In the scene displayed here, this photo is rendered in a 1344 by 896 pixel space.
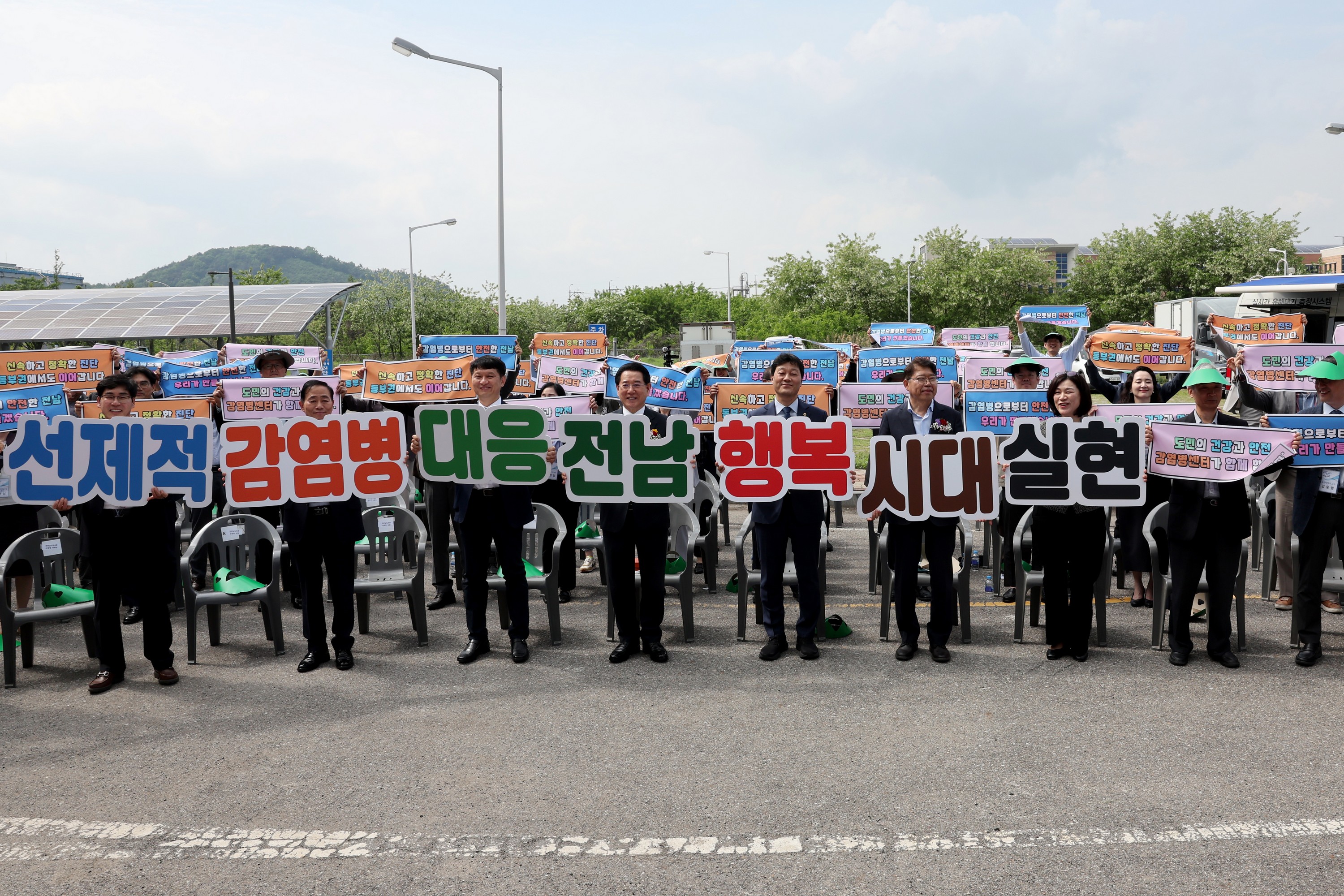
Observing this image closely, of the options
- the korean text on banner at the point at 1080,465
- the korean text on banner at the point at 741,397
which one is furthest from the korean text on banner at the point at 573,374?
the korean text on banner at the point at 1080,465

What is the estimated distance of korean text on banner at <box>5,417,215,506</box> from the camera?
636cm

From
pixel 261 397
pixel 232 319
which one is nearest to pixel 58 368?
pixel 261 397

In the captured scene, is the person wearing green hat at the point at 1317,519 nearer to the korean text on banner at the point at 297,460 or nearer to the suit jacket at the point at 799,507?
the suit jacket at the point at 799,507

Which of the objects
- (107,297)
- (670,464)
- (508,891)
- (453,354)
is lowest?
(508,891)

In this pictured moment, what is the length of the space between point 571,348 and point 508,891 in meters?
10.7

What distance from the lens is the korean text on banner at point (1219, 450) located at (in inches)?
241

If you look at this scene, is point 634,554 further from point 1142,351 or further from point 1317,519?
point 1142,351

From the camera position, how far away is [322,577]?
6730mm

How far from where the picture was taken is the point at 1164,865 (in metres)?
3.98

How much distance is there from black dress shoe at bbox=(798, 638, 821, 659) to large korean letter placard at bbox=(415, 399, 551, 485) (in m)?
2.15

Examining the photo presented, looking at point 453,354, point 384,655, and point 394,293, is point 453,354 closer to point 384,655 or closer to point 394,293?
point 384,655

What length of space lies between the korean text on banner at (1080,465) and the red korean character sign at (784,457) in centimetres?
117

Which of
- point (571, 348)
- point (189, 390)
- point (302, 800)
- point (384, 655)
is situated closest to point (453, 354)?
point (571, 348)

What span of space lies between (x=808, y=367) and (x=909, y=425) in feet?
15.2
